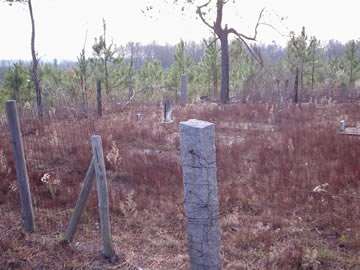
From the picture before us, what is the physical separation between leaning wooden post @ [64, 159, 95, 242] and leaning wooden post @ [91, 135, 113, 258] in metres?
0.10

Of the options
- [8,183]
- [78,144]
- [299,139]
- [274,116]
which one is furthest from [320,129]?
[8,183]

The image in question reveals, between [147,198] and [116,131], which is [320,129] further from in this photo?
[147,198]

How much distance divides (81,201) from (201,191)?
168 centimetres

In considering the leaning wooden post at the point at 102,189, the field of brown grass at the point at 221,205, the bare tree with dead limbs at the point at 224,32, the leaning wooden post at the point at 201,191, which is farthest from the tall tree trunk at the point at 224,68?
the leaning wooden post at the point at 201,191

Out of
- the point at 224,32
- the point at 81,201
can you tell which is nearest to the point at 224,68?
the point at 224,32

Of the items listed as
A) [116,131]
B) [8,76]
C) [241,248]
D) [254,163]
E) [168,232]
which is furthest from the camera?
[8,76]

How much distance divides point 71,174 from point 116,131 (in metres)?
3.54

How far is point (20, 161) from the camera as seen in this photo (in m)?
4.25

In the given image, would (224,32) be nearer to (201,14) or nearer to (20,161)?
(201,14)

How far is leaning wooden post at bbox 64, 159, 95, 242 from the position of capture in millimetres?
3712

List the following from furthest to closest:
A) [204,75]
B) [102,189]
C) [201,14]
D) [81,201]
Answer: [204,75]
[201,14]
[81,201]
[102,189]

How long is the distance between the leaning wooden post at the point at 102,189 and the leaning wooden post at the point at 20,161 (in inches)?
43.5

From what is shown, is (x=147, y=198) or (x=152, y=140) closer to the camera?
(x=147, y=198)

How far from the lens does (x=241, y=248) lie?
4023 millimetres
